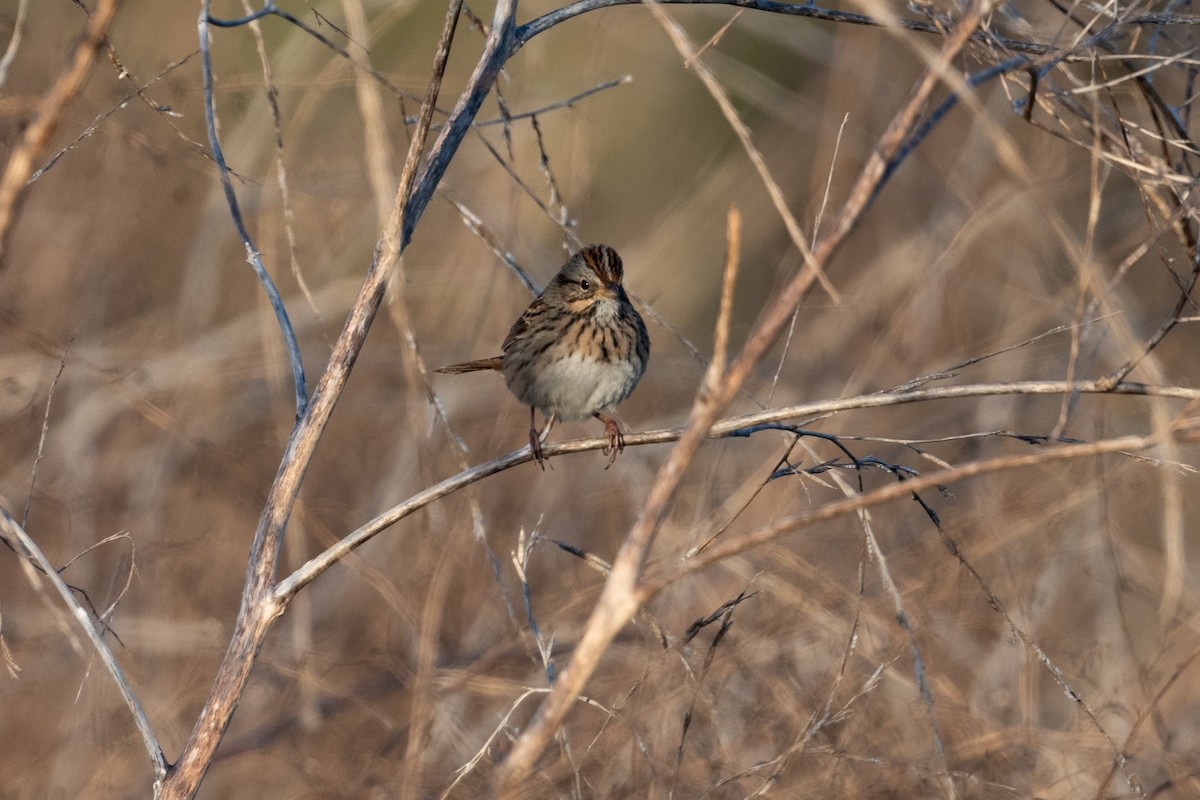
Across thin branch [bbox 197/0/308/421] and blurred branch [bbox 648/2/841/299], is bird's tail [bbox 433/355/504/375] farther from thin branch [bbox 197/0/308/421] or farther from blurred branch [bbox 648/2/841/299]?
blurred branch [bbox 648/2/841/299]

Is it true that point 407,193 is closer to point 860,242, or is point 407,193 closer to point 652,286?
point 652,286

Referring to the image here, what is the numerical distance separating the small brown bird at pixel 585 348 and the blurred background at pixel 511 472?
0.29m

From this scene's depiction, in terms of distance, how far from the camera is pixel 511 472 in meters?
5.47

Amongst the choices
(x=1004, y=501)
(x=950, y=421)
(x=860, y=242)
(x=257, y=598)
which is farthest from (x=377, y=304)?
(x=860, y=242)

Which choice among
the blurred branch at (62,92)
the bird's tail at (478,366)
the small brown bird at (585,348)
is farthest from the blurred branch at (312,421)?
the bird's tail at (478,366)

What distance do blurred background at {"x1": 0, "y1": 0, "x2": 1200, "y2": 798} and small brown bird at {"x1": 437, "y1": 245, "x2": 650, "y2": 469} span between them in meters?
0.29

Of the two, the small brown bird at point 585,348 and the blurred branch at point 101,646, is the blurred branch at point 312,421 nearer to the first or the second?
the blurred branch at point 101,646

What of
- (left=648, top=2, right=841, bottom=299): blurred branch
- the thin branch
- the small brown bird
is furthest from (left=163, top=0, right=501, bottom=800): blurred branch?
the small brown bird

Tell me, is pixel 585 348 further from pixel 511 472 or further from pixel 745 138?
pixel 745 138

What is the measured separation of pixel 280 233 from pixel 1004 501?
3.07 m

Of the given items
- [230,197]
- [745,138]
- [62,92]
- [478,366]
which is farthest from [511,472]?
[62,92]

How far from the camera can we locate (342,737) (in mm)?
3865

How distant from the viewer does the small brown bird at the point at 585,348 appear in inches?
142

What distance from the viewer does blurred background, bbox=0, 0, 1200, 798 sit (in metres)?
3.04
